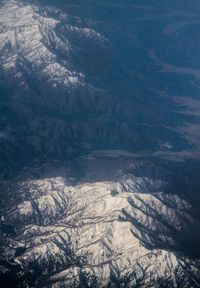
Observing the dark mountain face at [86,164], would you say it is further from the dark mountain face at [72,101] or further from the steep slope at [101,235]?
the dark mountain face at [72,101]

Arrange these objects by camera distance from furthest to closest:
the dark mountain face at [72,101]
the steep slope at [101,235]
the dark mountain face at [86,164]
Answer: the dark mountain face at [72,101] < the dark mountain face at [86,164] < the steep slope at [101,235]

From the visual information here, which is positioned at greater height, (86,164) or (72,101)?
(72,101)

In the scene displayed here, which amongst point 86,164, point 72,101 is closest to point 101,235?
point 86,164

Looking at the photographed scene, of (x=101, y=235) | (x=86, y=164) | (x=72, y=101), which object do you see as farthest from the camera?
(x=72, y=101)

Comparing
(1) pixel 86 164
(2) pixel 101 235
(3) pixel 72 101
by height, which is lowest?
(1) pixel 86 164

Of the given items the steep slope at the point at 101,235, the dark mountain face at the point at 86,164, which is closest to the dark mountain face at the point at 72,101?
the dark mountain face at the point at 86,164

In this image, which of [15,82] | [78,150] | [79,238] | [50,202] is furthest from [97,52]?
[79,238]

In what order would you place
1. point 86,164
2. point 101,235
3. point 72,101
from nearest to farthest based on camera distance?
point 101,235
point 86,164
point 72,101

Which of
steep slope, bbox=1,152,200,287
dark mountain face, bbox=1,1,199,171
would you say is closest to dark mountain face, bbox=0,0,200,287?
steep slope, bbox=1,152,200,287

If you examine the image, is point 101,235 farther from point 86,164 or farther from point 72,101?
point 72,101
